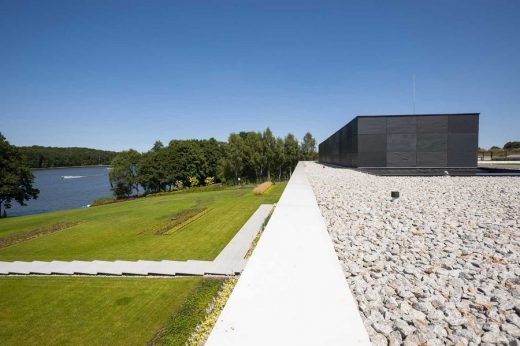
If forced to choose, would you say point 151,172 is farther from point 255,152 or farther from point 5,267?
point 5,267

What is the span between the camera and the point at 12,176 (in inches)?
1403

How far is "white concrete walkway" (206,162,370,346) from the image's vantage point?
2.17 meters

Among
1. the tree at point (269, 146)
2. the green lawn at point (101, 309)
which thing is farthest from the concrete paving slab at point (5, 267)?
the tree at point (269, 146)

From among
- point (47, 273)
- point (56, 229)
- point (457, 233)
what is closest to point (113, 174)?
point (56, 229)

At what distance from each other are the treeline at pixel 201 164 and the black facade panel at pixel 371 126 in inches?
1105

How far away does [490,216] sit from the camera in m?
6.79

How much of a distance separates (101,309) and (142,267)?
8.61ft

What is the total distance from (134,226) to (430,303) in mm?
19158

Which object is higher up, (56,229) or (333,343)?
(333,343)

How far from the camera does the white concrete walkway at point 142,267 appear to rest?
10.2m

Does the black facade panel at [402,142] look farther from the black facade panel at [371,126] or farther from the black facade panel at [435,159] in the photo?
the black facade panel at [435,159]

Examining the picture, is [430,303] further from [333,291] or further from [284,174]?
[284,174]

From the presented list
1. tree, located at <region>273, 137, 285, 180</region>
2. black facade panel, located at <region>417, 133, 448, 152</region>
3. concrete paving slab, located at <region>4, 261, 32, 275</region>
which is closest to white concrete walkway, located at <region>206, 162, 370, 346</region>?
concrete paving slab, located at <region>4, 261, 32, 275</region>

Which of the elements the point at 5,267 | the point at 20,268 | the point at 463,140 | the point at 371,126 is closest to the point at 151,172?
the point at 5,267
